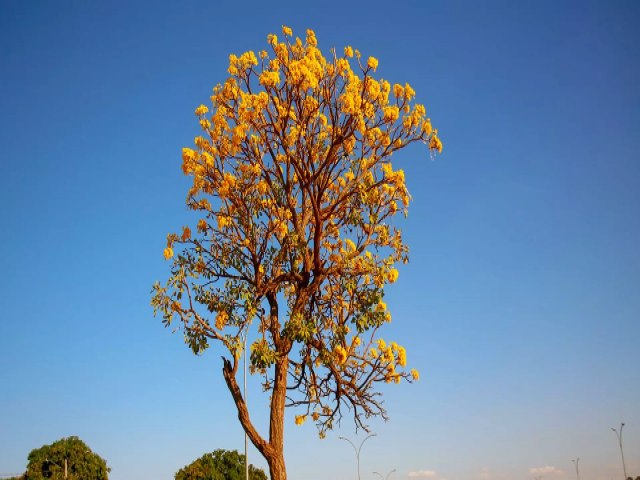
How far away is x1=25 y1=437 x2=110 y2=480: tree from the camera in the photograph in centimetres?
6159

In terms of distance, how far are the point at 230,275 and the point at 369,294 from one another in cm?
252

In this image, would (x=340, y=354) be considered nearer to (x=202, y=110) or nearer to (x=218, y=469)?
(x=202, y=110)

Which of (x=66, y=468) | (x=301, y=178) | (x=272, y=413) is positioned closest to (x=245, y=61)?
(x=301, y=178)

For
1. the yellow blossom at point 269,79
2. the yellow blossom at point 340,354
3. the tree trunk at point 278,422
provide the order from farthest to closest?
the yellow blossom at point 340,354
the yellow blossom at point 269,79
the tree trunk at point 278,422

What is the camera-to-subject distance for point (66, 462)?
6134cm

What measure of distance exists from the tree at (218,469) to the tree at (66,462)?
1017 cm

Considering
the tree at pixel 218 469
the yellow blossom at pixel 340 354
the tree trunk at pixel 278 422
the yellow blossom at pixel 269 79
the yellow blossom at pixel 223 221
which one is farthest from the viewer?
the tree at pixel 218 469

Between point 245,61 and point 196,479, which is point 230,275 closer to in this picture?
point 245,61

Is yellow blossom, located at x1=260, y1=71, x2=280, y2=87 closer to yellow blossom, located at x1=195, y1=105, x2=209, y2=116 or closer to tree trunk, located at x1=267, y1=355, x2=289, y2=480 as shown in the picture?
yellow blossom, located at x1=195, y1=105, x2=209, y2=116

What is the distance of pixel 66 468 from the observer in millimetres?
60281

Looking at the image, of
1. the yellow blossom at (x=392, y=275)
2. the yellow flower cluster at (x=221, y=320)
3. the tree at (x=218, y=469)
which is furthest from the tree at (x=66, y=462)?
the yellow blossom at (x=392, y=275)

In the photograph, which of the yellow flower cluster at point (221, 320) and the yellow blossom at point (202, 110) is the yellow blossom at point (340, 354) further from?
the yellow blossom at point (202, 110)

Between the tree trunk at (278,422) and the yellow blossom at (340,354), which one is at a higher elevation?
the yellow blossom at (340,354)

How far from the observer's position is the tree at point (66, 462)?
6159 centimetres
